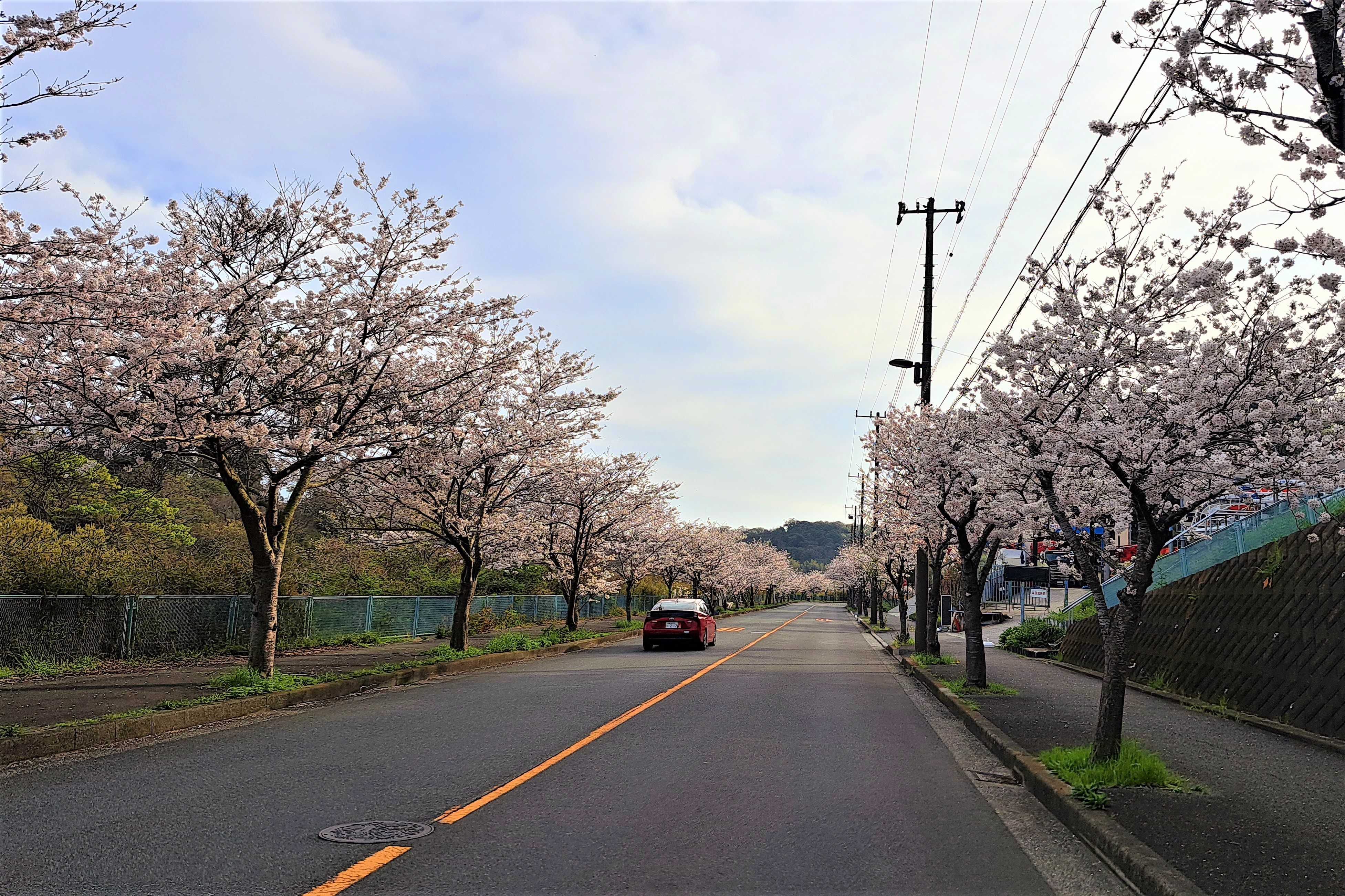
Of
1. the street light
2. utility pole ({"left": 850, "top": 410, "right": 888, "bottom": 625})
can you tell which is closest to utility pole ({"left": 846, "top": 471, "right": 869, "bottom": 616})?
utility pole ({"left": 850, "top": 410, "right": 888, "bottom": 625})

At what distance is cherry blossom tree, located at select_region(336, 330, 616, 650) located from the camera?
60.2 feet

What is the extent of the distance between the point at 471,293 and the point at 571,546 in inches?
679

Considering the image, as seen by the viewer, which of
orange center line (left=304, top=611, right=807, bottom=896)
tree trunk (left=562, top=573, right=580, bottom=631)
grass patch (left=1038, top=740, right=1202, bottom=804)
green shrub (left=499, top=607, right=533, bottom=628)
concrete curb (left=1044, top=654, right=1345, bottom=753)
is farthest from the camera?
green shrub (left=499, top=607, right=533, bottom=628)

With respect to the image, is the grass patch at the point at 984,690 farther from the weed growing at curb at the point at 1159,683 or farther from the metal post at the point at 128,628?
the metal post at the point at 128,628

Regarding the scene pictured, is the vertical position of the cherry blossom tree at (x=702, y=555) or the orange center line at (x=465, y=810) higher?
the cherry blossom tree at (x=702, y=555)

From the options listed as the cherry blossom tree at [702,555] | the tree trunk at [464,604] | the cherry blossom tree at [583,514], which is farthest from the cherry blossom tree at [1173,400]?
the cherry blossom tree at [702,555]

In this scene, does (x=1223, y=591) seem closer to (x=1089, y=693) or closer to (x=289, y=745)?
(x=1089, y=693)

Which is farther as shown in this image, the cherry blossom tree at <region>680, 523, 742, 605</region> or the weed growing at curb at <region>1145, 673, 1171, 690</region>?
the cherry blossom tree at <region>680, 523, 742, 605</region>

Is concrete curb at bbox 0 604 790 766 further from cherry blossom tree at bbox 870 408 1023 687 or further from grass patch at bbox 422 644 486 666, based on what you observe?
cherry blossom tree at bbox 870 408 1023 687

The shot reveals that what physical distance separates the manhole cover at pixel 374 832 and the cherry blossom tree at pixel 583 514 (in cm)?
1892

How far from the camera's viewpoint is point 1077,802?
262 inches

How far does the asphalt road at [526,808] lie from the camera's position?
16.5 ft

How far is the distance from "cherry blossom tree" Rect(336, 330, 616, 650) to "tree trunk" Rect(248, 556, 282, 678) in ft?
12.3

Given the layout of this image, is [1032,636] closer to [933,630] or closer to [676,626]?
[933,630]
